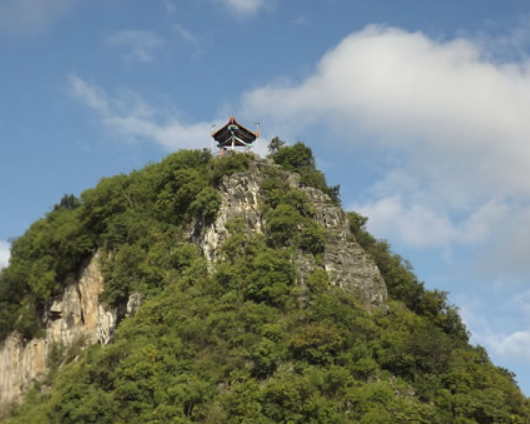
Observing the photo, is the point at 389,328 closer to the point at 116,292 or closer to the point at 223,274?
the point at 223,274

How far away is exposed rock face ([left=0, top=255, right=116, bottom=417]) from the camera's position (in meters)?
44.4

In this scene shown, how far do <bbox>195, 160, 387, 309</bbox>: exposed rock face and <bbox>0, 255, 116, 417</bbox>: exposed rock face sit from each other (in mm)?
8174

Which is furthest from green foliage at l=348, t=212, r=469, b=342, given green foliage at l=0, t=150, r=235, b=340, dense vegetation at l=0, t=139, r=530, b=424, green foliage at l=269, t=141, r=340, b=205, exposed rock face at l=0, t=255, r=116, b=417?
exposed rock face at l=0, t=255, r=116, b=417

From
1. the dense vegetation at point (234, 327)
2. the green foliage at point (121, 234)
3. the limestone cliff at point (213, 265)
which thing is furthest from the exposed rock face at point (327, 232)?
the green foliage at point (121, 234)

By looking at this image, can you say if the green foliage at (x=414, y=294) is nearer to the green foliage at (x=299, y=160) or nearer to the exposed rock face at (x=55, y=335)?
the green foliage at (x=299, y=160)

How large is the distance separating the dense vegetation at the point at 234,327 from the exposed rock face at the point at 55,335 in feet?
3.35

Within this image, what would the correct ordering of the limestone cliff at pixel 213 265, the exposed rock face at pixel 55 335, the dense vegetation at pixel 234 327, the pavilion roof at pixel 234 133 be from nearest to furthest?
the dense vegetation at pixel 234 327, the limestone cliff at pixel 213 265, the exposed rock face at pixel 55 335, the pavilion roof at pixel 234 133

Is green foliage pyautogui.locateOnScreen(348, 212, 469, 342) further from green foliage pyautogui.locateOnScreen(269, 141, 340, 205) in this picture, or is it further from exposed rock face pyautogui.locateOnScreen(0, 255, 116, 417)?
exposed rock face pyautogui.locateOnScreen(0, 255, 116, 417)

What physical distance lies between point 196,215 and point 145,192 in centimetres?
501

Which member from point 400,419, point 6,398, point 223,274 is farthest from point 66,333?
point 400,419

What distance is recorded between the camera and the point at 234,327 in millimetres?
35562

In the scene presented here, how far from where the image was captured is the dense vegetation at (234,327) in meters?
31.7

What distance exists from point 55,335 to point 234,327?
15.9m

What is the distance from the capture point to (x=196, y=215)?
4331 centimetres
